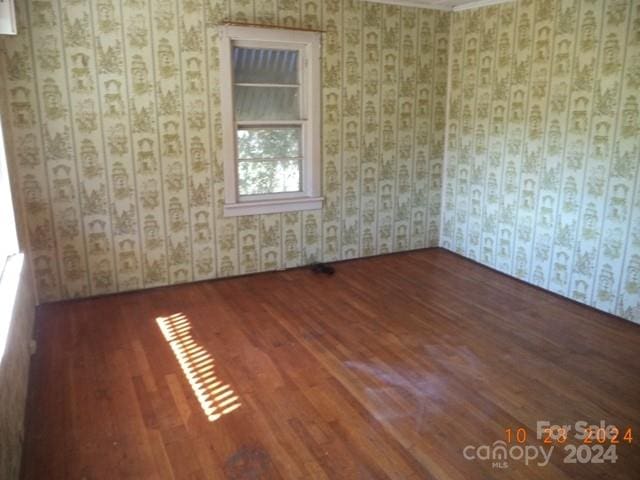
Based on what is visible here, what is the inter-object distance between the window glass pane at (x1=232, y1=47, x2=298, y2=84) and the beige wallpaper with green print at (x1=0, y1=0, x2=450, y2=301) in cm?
Answer: 23

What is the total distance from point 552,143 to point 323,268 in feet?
7.22

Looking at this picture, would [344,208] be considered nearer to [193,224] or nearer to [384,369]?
[193,224]

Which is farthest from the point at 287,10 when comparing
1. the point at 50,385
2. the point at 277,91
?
the point at 50,385

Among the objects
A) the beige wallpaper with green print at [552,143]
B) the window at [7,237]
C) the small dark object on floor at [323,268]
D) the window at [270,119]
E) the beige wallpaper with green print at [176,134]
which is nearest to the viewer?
the window at [7,237]

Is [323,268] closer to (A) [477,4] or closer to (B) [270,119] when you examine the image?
(B) [270,119]

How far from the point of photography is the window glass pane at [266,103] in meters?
4.28

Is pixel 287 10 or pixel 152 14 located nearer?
pixel 152 14

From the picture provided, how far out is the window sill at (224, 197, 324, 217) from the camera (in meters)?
4.37

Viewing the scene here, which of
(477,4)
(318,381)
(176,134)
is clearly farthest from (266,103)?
(318,381)

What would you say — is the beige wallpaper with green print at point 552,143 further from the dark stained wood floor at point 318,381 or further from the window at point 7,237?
the window at point 7,237

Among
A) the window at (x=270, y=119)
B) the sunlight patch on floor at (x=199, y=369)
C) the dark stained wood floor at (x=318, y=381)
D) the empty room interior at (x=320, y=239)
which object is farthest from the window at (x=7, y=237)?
the window at (x=270, y=119)

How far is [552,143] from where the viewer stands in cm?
401

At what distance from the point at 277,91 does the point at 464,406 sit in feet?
9.92

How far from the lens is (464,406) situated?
8.52 ft
